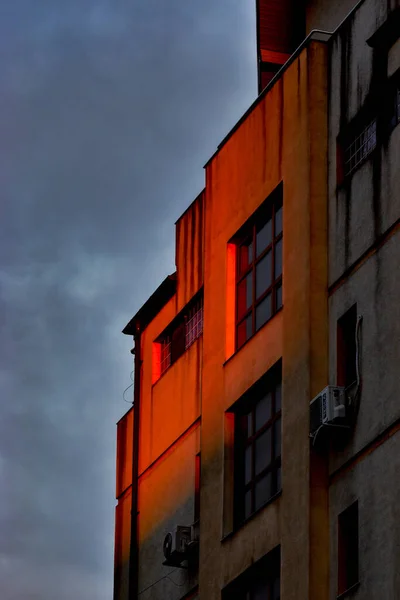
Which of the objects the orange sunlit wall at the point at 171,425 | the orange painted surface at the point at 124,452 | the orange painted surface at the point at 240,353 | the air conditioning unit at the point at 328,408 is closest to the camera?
the air conditioning unit at the point at 328,408

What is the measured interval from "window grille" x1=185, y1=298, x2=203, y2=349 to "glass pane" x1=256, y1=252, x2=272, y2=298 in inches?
127

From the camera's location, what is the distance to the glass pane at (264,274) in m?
28.8

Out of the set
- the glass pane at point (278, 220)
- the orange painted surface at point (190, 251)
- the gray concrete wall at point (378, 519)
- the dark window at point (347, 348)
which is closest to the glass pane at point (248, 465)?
the dark window at point (347, 348)

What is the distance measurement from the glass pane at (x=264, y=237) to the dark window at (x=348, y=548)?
20.8ft

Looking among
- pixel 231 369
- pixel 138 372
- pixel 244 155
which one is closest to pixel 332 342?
pixel 231 369

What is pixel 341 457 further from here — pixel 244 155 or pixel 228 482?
pixel 244 155

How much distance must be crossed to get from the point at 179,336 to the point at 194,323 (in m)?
1.00

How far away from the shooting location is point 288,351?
2672 cm

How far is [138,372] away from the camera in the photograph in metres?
35.4

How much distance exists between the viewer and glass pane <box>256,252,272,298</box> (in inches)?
1134

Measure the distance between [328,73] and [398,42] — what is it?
2577mm

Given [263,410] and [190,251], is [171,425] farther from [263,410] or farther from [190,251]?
[263,410]

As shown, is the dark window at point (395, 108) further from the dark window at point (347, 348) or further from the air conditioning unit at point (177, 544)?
the air conditioning unit at point (177, 544)

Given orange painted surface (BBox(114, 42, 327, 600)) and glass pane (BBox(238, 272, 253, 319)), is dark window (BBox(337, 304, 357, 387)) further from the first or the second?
glass pane (BBox(238, 272, 253, 319))
